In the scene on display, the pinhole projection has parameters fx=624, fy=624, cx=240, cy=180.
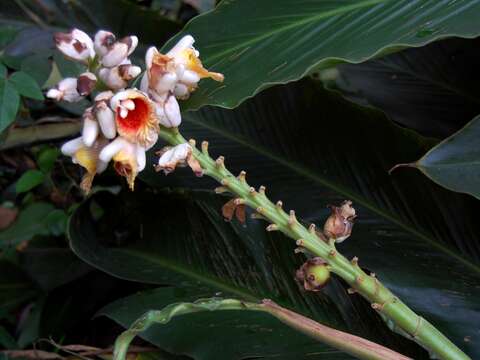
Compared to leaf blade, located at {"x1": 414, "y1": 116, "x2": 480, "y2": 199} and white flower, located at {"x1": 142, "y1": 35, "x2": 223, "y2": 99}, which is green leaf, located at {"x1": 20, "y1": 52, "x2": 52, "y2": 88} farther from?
leaf blade, located at {"x1": 414, "y1": 116, "x2": 480, "y2": 199}

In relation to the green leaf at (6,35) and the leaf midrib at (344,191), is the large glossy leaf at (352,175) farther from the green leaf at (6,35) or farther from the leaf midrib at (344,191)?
the green leaf at (6,35)

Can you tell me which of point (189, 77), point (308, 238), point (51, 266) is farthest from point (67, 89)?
point (51, 266)

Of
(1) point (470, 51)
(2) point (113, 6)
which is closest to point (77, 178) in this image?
(2) point (113, 6)

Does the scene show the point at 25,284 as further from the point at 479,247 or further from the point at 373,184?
the point at 479,247

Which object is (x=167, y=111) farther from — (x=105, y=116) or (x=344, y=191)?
(x=344, y=191)

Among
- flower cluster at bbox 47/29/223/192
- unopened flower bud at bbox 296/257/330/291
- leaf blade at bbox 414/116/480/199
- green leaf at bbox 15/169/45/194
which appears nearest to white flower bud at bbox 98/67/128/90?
flower cluster at bbox 47/29/223/192
